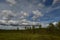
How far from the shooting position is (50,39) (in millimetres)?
3428

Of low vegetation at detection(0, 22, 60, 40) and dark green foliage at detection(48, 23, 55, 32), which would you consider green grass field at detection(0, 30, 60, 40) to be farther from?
dark green foliage at detection(48, 23, 55, 32)

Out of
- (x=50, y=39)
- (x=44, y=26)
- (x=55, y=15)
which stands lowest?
(x=50, y=39)

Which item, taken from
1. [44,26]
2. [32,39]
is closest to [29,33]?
[32,39]

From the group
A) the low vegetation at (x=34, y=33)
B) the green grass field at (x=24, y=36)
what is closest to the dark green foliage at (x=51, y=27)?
the low vegetation at (x=34, y=33)

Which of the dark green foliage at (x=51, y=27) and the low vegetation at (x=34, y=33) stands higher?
the dark green foliage at (x=51, y=27)

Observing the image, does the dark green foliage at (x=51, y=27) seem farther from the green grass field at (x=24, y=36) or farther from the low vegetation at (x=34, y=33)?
the green grass field at (x=24, y=36)

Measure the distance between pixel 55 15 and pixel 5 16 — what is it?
1066mm

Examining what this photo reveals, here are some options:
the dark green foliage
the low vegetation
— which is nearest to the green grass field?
the low vegetation

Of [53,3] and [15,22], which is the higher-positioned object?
[53,3]

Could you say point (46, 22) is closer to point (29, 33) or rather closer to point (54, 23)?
point (54, 23)

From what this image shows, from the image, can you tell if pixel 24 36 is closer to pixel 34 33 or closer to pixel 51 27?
pixel 34 33

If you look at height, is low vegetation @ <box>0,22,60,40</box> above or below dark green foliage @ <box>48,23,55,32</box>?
below

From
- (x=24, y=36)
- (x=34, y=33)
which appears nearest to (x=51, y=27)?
(x=34, y=33)

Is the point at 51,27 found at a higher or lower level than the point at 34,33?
higher
